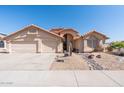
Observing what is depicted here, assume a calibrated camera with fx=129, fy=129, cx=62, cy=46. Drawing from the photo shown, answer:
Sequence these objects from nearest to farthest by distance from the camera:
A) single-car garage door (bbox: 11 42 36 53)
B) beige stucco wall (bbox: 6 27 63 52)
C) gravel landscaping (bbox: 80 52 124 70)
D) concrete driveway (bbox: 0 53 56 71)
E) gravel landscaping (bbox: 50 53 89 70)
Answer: gravel landscaping (bbox: 50 53 89 70) < concrete driveway (bbox: 0 53 56 71) < gravel landscaping (bbox: 80 52 124 70) < beige stucco wall (bbox: 6 27 63 52) < single-car garage door (bbox: 11 42 36 53)

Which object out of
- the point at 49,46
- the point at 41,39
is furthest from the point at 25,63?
the point at 41,39

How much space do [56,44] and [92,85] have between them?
15159 mm

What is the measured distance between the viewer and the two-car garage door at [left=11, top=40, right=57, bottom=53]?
19766 millimetres

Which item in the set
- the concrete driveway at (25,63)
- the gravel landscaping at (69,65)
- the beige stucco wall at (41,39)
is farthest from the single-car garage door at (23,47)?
the gravel landscaping at (69,65)

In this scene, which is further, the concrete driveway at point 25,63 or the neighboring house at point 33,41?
the neighboring house at point 33,41

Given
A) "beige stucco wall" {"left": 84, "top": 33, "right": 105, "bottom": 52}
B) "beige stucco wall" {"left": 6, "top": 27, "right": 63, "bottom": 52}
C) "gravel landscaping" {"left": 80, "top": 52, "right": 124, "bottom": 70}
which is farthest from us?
"beige stucco wall" {"left": 84, "top": 33, "right": 105, "bottom": 52}

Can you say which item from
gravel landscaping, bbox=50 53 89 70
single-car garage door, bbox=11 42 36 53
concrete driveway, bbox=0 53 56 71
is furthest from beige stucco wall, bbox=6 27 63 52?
gravel landscaping, bbox=50 53 89 70

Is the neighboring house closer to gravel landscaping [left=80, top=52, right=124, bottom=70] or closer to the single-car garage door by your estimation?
the single-car garage door

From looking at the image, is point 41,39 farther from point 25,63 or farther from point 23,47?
point 25,63

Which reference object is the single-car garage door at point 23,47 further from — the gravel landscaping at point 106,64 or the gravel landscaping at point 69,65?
the gravel landscaping at point 106,64

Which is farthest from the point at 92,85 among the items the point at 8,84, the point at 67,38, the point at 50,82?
the point at 67,38

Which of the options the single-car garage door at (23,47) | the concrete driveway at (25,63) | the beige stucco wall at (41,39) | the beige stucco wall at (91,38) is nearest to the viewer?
the concrete driveway at (25,63)

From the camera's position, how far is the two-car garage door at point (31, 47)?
19.8 meters
